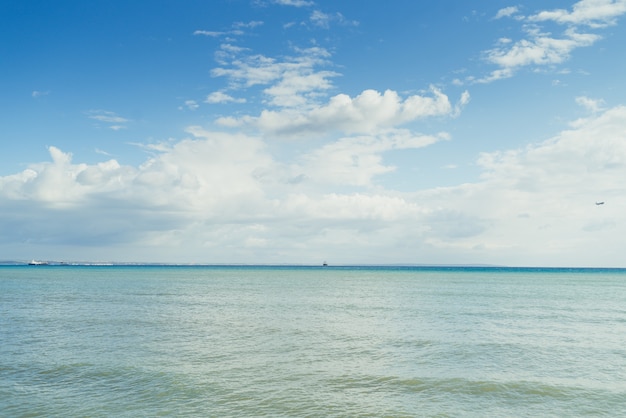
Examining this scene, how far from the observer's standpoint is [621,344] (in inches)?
1335

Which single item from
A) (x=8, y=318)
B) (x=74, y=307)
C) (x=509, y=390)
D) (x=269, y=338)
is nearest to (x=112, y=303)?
(x=74, y=307)

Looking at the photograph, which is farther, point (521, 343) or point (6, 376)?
point (521, 343)

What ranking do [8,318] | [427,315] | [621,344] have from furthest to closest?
[427,315] < [8,318] < [621,344]

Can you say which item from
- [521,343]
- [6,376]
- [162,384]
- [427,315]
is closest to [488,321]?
[427,315]

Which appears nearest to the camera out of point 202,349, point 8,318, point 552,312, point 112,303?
point 202,349

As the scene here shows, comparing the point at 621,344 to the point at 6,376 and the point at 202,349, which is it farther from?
the point at 6,376

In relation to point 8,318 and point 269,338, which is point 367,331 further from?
point 8,318

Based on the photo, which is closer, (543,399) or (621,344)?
(543,399)

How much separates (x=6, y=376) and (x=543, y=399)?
27.1m

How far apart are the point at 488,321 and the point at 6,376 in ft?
→ 133

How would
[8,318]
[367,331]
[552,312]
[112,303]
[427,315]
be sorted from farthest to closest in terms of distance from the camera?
[112,303], [552,312], [427,315], [8,318], [367,331]

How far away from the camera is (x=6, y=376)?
2375cm

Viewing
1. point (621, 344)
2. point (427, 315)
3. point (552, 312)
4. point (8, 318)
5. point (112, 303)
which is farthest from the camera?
point (112, 303)

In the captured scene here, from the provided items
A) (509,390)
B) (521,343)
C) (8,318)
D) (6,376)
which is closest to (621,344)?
(521,343)
